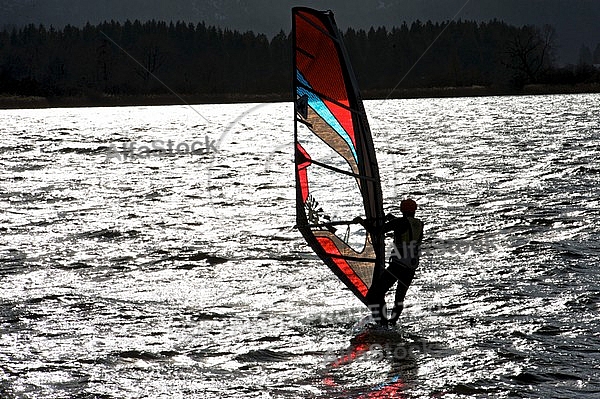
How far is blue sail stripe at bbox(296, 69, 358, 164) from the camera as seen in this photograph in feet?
39.9

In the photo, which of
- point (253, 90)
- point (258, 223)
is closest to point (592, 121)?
point (258, 223)

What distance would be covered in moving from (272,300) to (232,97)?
537ft

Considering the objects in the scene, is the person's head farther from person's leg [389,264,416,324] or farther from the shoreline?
the shoreline

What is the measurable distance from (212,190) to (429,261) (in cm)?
1592

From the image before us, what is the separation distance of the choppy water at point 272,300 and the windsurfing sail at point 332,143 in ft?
3.87

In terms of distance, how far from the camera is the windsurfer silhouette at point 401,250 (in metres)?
11.9

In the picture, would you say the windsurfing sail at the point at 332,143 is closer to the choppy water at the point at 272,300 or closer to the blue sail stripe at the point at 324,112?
the blue sail stripe at the point at 324,112

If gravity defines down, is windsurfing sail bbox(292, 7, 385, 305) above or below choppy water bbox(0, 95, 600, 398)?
above

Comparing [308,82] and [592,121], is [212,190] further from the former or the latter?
[592,121]

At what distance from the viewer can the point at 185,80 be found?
7712 inches

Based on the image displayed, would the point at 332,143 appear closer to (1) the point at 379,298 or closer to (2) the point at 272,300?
(1) the point at 379,298

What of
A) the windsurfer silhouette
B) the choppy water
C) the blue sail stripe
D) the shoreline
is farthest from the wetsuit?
the shoreline

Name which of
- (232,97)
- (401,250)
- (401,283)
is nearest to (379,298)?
(401,283)

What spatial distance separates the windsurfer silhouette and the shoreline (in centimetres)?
13767
